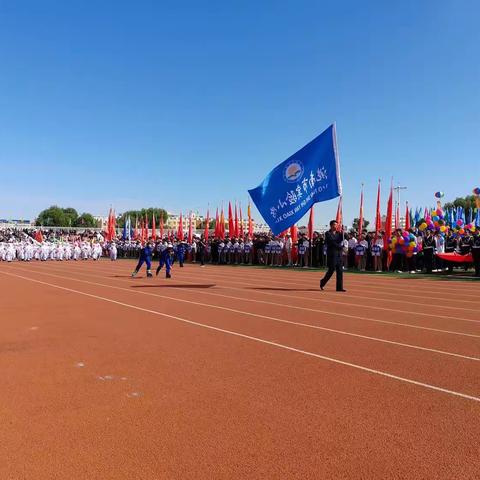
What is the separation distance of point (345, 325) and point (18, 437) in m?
5.80

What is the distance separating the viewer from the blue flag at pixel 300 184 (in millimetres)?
17000

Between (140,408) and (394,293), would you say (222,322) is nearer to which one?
(140,408)

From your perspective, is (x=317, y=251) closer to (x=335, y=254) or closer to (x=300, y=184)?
(x=300, y=184)

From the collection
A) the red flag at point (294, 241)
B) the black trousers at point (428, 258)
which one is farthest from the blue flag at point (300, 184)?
the red flag at point (294, 241)

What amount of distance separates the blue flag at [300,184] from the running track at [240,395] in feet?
25.7

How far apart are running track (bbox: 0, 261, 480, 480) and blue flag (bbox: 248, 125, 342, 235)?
7.84 meters

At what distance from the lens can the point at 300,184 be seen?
1858 cm

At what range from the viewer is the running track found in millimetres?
3447

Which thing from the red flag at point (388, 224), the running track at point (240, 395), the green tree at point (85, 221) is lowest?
the running track at point (240, 395)

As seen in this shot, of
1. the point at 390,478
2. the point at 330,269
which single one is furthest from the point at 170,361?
the point at 330,269

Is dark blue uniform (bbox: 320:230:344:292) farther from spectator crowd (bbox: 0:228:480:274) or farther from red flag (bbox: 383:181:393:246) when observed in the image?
red flag (bbox: 383:181:393:246)

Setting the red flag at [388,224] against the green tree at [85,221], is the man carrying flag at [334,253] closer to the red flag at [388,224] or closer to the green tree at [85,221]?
the red flag at [388,224]

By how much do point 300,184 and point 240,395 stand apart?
14349mm

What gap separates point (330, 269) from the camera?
14016 millimetres
